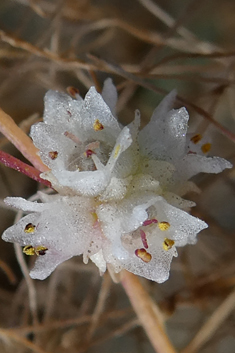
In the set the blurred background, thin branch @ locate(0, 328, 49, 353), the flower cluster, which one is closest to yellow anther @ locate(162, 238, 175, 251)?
the flower cluster

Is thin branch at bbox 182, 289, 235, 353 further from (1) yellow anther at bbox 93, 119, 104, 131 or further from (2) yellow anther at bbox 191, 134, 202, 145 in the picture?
(1) yellow anther at bbox 93, 119, 104, 131

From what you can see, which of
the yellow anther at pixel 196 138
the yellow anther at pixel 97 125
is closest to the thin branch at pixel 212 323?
the yellow anther at pixel 196 138

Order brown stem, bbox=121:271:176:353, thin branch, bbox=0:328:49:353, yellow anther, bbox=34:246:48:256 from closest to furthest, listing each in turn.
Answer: yellow anther, bbox=34:246:48:256
brown stem, bbox=121:271:176:353
thin branch, bbox=0:328:49:353

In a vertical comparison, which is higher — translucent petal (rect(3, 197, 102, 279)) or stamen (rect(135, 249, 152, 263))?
stamen (rect(135, 249, 152, 263))

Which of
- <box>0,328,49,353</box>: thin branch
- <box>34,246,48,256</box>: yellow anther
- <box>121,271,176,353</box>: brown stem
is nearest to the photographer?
<box>34,246,48,256</box>: yellow anther

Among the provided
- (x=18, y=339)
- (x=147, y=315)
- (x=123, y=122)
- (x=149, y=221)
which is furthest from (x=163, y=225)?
(x=123, y=122)

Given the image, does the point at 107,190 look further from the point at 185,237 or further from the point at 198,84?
the point at 198,84

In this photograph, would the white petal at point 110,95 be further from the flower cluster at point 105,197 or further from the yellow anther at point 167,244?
the yellow anther at point 167,244
